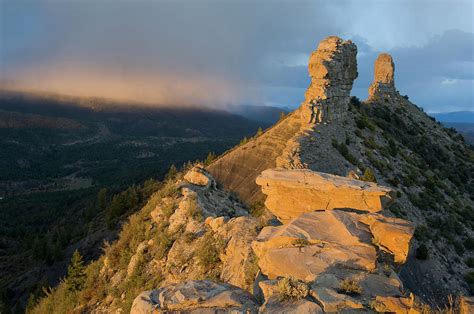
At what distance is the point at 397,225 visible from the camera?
10.8 meters

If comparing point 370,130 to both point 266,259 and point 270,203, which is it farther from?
point 266,259

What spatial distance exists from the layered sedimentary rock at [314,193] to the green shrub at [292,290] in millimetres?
5669

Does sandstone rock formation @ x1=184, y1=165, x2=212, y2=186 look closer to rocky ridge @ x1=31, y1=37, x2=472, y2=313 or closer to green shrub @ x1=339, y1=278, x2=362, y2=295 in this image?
rocky ridge @ x1=31, y1=37, x2=472, y2=313

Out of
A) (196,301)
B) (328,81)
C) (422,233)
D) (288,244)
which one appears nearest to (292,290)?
(196,301)

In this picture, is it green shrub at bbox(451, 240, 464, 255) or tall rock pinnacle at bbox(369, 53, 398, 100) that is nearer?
green shrub at bbox(451, 240, 464, 255)

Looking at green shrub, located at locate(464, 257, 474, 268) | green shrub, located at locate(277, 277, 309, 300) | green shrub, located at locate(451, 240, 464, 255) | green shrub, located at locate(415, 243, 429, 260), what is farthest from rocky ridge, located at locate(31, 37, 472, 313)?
green shrub, located at locate(451, 240, 464, 255)

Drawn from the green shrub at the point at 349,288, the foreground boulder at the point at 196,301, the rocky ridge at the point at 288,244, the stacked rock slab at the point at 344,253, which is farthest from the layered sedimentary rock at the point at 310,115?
the green shrub at the point at 349,288

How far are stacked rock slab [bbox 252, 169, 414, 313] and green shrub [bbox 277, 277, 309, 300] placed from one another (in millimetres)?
207

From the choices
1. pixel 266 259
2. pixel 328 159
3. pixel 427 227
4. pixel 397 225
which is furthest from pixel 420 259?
pixel 266 259

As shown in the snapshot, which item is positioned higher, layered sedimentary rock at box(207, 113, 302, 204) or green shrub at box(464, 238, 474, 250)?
layered sedimentary rock at box(207, 113, 302, 204)

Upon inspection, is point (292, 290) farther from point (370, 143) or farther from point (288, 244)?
point (370, 143)

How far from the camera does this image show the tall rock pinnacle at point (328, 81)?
3953 centimetres

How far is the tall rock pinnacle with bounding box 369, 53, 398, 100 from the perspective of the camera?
2584 inches

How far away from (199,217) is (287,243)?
7.96 m
